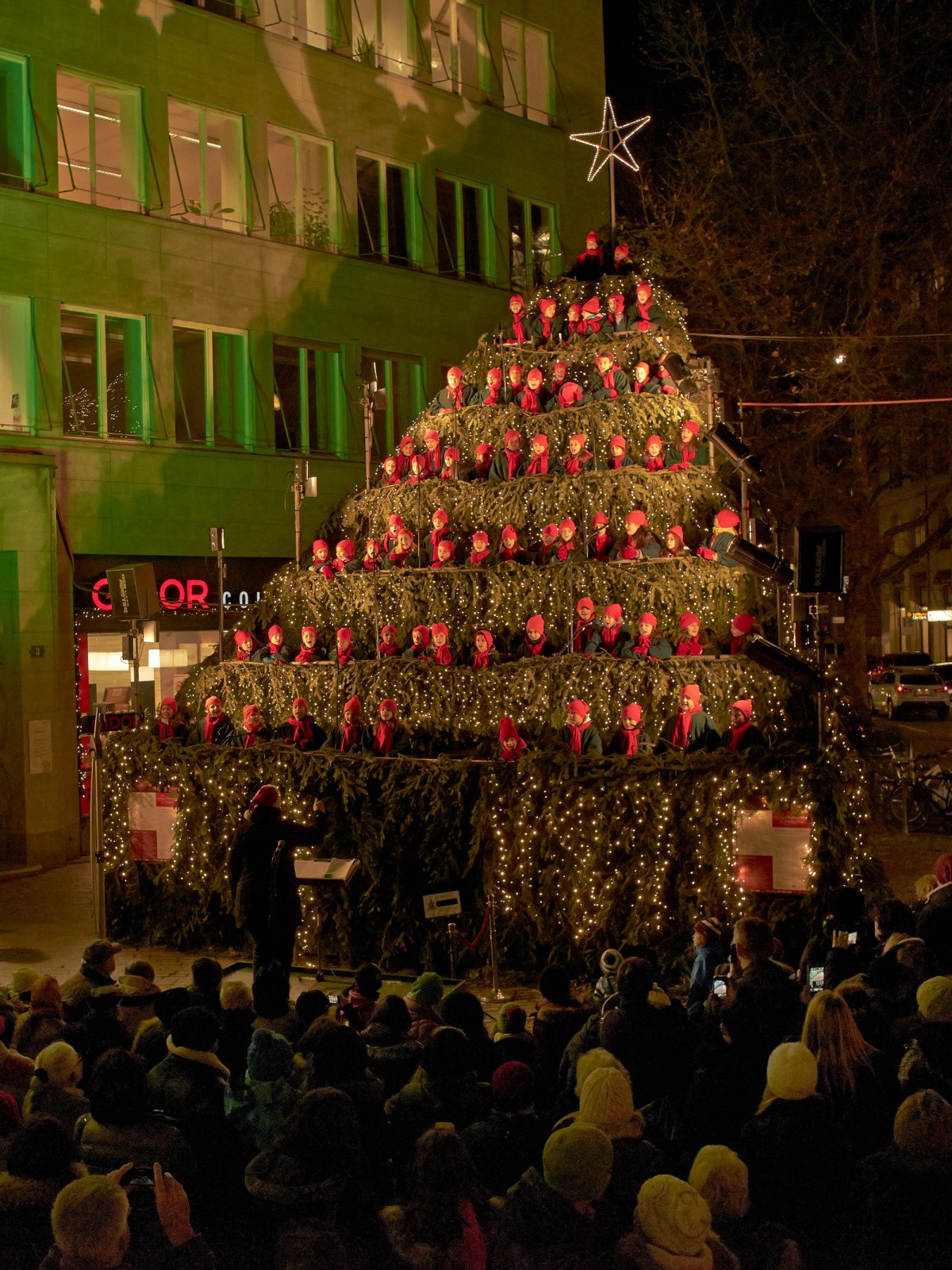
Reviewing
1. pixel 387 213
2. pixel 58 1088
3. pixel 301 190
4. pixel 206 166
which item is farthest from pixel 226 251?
pixel 58 1088

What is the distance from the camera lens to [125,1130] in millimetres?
4773

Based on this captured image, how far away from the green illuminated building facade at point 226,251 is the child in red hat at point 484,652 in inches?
290

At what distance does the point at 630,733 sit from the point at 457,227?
1572 cm

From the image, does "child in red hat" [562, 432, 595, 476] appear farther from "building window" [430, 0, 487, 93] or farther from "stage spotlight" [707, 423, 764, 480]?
"building window" [430, 0, 487, 93]

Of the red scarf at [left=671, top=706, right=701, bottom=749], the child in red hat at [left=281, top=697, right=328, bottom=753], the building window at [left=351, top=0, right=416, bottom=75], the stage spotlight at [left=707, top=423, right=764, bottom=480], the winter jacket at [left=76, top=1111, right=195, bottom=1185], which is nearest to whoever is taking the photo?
the winter jacket at [left=76, top=1111, right=195, bottom=1185]

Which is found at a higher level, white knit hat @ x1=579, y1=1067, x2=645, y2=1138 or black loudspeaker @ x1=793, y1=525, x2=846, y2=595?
black loudspeaker @ x1=793, y1=525, x2=846, y2=595

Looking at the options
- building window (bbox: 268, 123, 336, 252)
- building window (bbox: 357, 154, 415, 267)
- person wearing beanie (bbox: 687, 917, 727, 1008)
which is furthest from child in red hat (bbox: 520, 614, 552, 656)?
building window (bbox: 357, 154, 415, 267)

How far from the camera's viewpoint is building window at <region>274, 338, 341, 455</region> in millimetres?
22453

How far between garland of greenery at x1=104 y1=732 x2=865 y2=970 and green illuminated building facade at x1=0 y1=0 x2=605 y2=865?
769cm

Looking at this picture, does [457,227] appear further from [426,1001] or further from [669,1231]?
[669,1231]

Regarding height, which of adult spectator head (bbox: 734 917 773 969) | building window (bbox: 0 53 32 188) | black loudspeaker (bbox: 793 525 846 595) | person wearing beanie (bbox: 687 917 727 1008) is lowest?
person wearing beanie (bbox: 687 917 727 1008)

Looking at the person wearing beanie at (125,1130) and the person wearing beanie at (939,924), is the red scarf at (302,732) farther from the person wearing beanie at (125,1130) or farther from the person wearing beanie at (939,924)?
the person wearing beanie at (125,1130)

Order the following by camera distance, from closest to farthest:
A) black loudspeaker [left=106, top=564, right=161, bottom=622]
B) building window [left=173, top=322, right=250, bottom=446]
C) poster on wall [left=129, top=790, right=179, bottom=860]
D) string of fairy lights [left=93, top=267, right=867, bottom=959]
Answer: string of fairy lights [left=93, top=267, right=867, bottom=959] < poster on wall [left=129, top=790, right=179, bottom=860] < black loudspeaker [left=106, top=564, right=161, bottom=622] < building window [left=173, top=322, right=250, bottom=446]

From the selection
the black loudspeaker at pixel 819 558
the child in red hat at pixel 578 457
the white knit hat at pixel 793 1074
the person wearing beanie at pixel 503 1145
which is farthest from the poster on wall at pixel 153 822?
the white knit hat at pixel 793 1074
